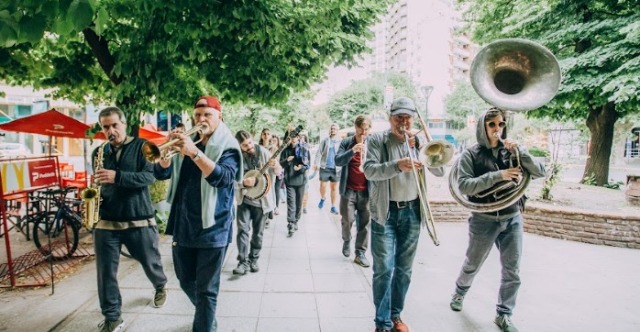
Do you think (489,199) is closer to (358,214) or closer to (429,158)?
(429,158)

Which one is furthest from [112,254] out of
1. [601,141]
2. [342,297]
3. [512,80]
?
[601,141]

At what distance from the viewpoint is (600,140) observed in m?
12.6

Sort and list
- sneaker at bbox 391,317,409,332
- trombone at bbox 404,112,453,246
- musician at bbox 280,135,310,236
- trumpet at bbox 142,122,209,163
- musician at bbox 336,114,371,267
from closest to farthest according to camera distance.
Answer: trumpet at bbox 142,122,209,163 → trombone at bbox 404,112,453,246 → sneaker at bbox 391,317,409,332 → musician at bbox 336,114,371,267 → musician at bbox 280,135,310,236

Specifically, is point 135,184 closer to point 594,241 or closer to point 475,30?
point 594,241

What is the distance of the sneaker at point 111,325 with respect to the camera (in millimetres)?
3389

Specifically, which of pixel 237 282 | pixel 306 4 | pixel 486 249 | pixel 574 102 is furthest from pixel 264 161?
pixel 574 102

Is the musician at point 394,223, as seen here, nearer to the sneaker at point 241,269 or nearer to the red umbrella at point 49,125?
the sneaker at point 241,269

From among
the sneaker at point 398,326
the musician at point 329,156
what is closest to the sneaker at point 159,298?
the sneaker at point 398,326

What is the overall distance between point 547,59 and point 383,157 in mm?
1728

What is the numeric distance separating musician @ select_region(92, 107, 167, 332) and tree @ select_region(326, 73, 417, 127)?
48196mm

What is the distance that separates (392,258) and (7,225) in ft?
17.1

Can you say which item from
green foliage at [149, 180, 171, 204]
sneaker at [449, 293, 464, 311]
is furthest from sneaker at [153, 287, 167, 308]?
green foliage at [149, 180, 171, 204]

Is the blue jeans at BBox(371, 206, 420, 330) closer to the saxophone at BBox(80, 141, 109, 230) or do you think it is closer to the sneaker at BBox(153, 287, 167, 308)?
the sneaker at BBox(153, 287, 167, 308)

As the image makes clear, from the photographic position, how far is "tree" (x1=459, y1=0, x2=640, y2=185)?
30.2 feet
